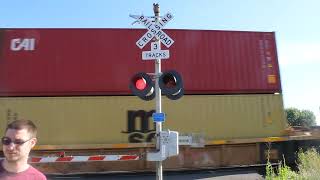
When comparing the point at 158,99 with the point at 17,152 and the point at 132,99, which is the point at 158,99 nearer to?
the point at 17,152

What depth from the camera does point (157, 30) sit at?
782 centimetres

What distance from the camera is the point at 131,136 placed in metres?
13.7

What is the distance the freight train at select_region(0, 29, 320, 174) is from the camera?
1348cm

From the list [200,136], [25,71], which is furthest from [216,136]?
[25,71]

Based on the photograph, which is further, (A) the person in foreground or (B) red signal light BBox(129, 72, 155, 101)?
(B) red signal light BBox(129, 72, 155, 101)

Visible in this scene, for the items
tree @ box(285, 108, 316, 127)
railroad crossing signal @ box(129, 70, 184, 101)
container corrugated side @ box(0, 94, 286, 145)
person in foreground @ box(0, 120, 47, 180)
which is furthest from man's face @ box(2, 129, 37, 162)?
tree @ box(285, 108, 316, 127)

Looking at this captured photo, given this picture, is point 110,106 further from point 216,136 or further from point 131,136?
point 216,136

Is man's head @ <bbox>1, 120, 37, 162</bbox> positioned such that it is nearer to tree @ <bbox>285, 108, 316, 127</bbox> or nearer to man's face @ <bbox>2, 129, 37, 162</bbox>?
man's face @ <bbox>2, 129, 37, 162</bbox>

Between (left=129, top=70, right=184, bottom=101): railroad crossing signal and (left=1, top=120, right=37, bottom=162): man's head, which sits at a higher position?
(left=129, top=70, right=184, bottom=101): railroad crossing signal

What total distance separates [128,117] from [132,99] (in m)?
0.55

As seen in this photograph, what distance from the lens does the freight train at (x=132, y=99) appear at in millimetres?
13477

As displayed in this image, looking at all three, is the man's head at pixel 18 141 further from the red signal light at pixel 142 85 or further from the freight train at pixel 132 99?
the freight train at pixel 132 99

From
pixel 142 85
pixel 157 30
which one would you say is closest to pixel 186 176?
pixel 142 85

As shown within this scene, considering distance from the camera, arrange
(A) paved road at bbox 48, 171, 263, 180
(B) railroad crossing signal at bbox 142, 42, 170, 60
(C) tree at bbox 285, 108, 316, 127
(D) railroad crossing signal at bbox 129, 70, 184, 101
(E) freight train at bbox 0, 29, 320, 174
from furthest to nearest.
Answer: (C) tree at bbox 285, 108, 316, 127
(E) freight train at bbox 0, 29, 320, 174
(A) paved road at bbox 48, 171, 263, 180
(B) railroad crossing signal at bbox 142, 42, 170, 60
(D) railroad crossing signal at bbox 129, 70, 184, 101
